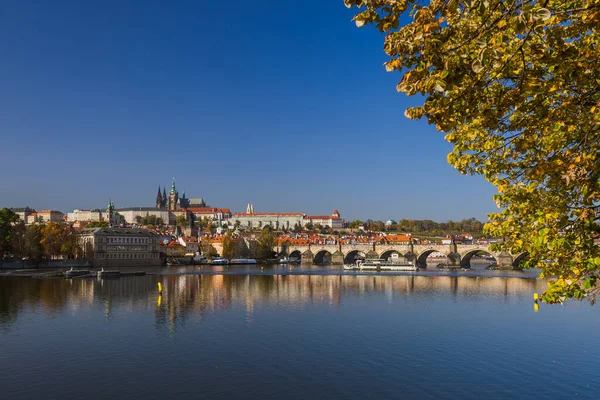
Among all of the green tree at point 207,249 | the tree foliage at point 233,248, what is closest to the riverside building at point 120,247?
the tree foliage at point 233,248

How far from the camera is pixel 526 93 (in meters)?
6.55

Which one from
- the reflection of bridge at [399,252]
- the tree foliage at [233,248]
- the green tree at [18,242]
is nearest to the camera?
the green tree at [18,242]

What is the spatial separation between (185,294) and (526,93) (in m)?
38.4

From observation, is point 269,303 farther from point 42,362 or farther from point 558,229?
point 558,229

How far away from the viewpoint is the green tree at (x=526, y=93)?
516 centimetres

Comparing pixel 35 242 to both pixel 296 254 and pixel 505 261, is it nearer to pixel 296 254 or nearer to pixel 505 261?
pixel 296 254

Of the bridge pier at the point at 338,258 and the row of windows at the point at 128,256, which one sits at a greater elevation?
the row of windows at the point at 128,256

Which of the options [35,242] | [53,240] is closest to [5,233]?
[35,242]

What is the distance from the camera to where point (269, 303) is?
35.8 m

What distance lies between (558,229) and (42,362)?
1846 cm

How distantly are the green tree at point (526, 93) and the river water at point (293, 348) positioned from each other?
373 inches

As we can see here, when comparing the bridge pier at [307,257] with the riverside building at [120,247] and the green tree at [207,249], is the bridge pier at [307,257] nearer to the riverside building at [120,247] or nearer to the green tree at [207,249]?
the green tree at [207,249]

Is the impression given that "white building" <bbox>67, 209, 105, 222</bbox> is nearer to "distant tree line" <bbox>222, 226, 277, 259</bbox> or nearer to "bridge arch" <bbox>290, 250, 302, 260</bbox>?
"distant tree line" <bbox>222, 226, 277, 259</bbox>

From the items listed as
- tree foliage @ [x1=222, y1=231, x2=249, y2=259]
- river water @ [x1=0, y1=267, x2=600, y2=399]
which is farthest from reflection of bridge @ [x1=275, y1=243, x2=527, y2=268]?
A: river water @ [x1=0, y1=267, x2=600, y2=399]
